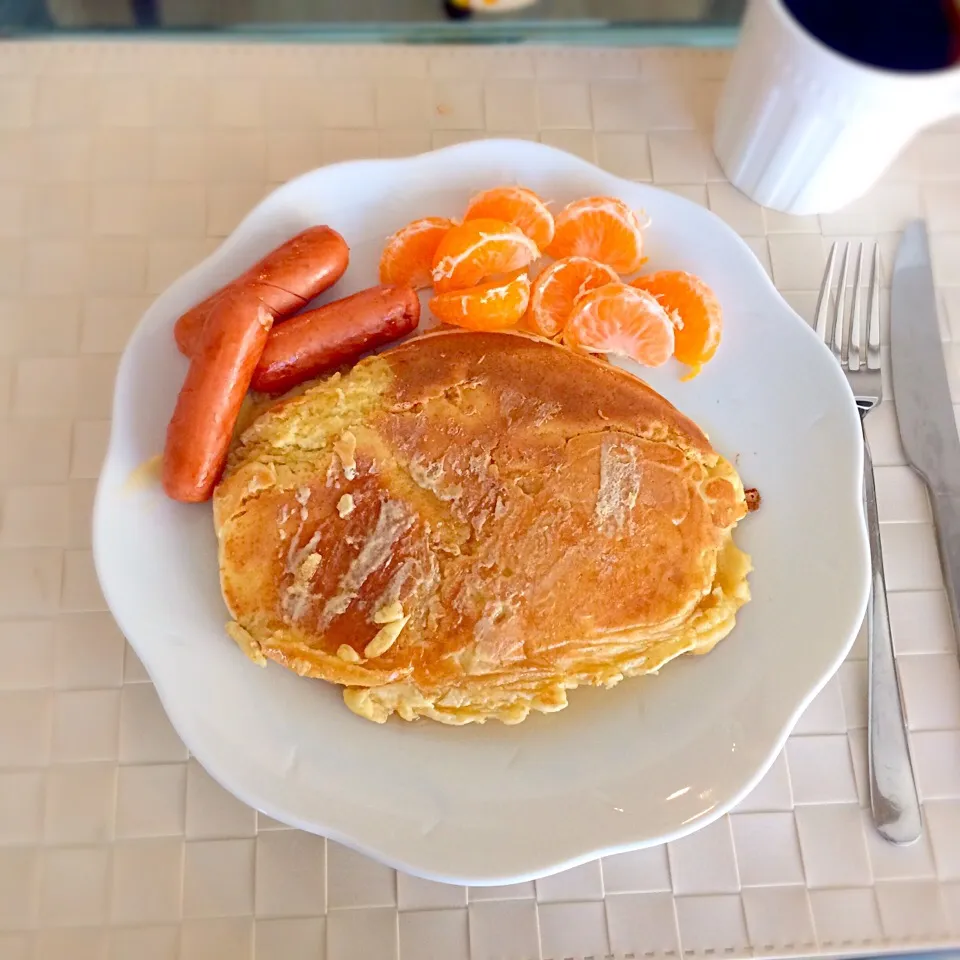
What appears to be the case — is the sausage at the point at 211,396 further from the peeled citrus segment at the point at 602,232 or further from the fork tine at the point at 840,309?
the fork tine at the point at 840,309

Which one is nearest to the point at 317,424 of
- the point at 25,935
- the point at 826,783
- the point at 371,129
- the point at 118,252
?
the point at 118,252

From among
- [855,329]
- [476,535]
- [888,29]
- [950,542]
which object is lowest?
[950,542]

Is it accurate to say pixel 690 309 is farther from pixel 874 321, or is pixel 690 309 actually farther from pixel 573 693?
pixel 573 693

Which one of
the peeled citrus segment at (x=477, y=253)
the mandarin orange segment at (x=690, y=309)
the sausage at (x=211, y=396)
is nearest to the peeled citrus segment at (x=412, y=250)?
the peeled citrus segment at (x=477, y=253)

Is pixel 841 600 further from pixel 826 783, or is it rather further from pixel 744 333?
pixel 744 333

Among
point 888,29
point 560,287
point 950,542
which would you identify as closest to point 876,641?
point 950,542

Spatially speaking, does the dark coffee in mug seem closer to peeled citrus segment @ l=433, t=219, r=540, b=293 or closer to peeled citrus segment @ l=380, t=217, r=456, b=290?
peeled citrus segment @ l=433, t=219, r=540, b=293
